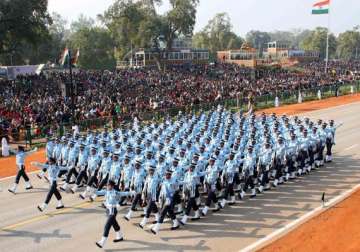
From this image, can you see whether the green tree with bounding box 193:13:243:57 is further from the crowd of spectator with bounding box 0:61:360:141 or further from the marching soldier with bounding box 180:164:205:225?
the marching soldier with bounding box 180:164:205:225

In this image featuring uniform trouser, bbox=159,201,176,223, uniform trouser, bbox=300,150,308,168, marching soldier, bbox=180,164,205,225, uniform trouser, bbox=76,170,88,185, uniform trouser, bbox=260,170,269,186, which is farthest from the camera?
uniform trouser, bbox=300,150,308,168

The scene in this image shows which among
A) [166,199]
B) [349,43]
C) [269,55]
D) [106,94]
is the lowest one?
[166,199]

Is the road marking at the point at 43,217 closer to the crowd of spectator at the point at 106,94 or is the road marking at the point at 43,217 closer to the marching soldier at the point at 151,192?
the marching soldier at the point at 151,192

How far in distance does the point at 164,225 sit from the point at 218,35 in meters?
115

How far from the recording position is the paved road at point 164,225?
12.9 metres

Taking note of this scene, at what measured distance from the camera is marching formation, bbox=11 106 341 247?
14117mm

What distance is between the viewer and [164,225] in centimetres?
1445

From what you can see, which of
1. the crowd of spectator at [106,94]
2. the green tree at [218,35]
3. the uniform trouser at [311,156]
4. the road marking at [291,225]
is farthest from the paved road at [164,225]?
the green tree at [218,35]

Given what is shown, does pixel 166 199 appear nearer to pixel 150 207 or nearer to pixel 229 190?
pixel 150 207

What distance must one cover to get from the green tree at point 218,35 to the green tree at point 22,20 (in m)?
74.7

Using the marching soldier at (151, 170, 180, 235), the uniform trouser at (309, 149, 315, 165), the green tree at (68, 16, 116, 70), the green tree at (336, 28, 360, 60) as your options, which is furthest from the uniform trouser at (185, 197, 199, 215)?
the green tree at (336, 28, 360, 60)

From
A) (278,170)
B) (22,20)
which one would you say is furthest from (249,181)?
(22,20)

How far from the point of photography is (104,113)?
111 feet

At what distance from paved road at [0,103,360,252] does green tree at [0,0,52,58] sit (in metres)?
32.8
